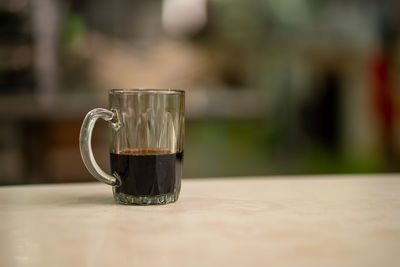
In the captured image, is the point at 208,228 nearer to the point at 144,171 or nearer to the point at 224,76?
the point at 144,171

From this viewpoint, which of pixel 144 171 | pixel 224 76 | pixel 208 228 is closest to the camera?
pixel 208 228

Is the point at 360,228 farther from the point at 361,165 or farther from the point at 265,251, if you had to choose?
the point at 361,165

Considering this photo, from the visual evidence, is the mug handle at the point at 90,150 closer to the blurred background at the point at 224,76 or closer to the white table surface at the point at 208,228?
the white table surface at the point at 208,228

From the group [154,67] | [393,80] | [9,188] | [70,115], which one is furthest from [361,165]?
[9,188]

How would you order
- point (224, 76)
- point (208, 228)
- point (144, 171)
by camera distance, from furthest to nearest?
point (224, 76), point (144, 171), point (208, 228)

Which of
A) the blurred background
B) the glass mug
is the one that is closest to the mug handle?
the glass mug

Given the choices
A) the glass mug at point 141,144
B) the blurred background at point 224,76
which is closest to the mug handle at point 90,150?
the glass mug at point 141,144

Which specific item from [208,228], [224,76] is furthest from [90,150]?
[224,76]
